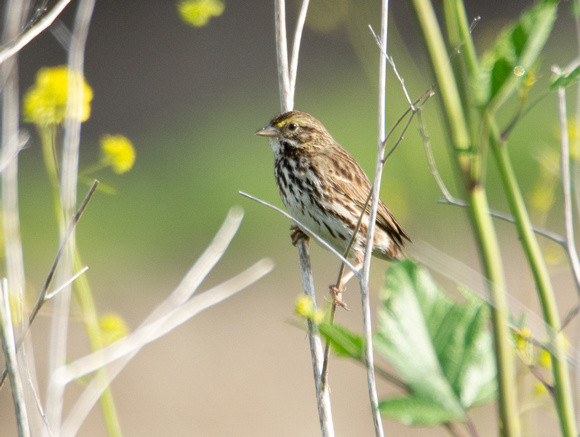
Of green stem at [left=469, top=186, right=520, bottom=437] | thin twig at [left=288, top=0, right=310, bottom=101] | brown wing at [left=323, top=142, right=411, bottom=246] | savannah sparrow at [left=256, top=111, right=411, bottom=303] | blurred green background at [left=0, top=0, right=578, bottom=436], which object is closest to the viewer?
green stem at [left=469, top=186, right=520, bottom=437]

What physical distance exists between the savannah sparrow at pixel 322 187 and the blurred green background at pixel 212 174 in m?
0.19

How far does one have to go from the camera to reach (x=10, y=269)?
206cm

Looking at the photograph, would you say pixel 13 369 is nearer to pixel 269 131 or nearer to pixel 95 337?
pixel 95 337

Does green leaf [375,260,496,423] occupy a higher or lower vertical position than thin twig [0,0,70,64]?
lower

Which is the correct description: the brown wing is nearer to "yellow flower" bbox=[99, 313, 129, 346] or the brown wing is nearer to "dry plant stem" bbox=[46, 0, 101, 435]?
"yellow flower" bbox=[99, 313, 129, 346]

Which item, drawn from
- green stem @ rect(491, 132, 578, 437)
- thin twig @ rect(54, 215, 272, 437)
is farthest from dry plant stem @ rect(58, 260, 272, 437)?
green stem @ rect(491, 132, 578, 437)

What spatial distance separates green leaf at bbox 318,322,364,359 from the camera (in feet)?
3.35

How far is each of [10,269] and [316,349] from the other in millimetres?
822

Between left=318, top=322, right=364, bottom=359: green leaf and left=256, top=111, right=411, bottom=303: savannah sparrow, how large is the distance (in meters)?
2.27

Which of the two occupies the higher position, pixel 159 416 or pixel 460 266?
pixel 159 416

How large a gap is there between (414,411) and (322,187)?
8.36ft

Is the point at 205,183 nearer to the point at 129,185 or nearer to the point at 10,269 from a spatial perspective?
the point at 129,185

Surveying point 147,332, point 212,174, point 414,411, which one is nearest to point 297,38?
point 147,332

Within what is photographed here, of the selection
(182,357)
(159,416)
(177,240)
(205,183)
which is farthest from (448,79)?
(205,183)
